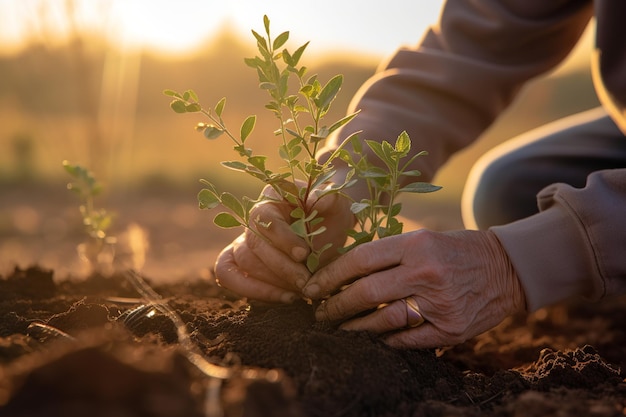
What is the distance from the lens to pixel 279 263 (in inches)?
77.6

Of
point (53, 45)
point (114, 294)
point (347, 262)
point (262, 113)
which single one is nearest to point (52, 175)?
point (53, 45)

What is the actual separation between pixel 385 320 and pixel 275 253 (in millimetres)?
395

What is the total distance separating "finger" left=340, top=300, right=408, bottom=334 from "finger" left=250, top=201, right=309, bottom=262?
0.87 feet

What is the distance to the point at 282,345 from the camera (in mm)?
1667

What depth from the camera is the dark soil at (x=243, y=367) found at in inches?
42.1

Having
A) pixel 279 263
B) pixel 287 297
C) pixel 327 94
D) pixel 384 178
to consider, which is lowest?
pixel 287 297

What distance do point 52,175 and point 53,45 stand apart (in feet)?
14.3

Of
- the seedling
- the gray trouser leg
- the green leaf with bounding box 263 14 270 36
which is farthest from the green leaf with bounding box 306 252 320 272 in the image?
the gray trouser leg

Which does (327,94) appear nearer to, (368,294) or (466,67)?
(368,294)

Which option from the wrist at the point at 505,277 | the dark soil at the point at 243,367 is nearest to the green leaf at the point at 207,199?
the dark soil at the point at 243,367

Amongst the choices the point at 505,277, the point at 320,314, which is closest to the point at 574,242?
the point at 505,277

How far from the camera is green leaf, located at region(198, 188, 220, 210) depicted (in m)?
1.82

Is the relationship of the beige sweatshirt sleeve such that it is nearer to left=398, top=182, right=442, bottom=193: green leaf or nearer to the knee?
the knee

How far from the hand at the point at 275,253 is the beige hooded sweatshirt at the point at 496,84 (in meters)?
0.44
